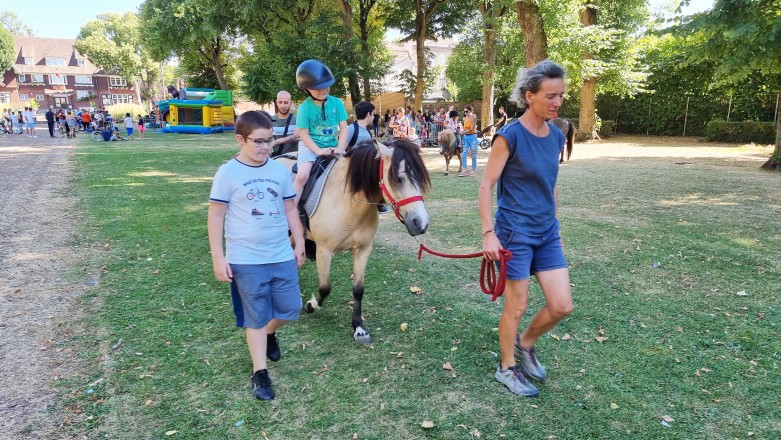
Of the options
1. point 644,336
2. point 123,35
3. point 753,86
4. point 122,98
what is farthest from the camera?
point 122,98

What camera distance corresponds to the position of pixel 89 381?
3.43 meters

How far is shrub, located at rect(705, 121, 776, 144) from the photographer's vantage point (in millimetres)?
21109

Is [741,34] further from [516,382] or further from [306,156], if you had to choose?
[516,382]

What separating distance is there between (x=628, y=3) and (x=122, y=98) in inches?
3719

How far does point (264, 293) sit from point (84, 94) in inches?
4188

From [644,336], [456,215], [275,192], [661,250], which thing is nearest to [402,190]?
[275,192]

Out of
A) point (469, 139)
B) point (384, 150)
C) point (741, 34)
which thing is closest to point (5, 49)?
point (469, 139)

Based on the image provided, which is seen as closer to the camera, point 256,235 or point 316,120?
point 256,235

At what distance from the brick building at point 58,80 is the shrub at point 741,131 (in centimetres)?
8663

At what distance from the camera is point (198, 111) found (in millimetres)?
34469

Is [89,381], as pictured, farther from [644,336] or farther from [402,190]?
[644,336]

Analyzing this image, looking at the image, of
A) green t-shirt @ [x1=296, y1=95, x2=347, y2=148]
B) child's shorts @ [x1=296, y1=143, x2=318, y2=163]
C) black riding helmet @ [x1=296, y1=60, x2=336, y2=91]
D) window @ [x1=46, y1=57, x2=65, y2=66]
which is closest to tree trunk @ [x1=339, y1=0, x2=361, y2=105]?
green t-shirt @ [x1=296, y1=95, x2=347, y2=148]

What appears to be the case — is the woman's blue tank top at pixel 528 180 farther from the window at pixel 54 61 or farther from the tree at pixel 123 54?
the window at pixel 54 61

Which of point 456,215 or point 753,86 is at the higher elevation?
point 753,86
